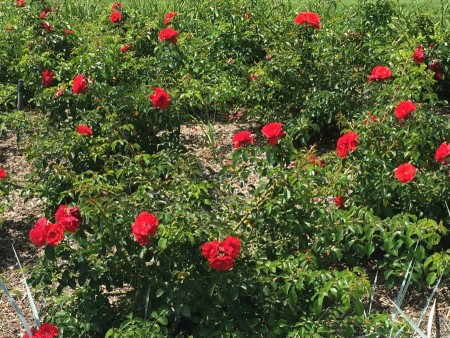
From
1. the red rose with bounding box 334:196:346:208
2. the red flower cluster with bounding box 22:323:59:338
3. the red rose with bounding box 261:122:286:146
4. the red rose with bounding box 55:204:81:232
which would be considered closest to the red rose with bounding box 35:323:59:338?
the red flower cluster with bounding box 22:323:59:338

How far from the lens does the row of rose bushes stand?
10.9 feet

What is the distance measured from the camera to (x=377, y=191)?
4.02 m

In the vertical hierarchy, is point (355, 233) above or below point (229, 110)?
above

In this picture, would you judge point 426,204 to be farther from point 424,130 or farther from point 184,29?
point 184,29

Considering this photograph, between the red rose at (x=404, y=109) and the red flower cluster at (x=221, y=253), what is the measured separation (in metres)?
1.40

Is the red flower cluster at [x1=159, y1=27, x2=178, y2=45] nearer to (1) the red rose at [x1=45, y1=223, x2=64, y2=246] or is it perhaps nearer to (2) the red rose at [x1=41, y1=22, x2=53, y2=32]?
(2) the red rose at [x1=41, y1=22, x2=53, y2=32]

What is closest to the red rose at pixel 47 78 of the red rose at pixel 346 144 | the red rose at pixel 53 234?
the red rose at pixel 346 144

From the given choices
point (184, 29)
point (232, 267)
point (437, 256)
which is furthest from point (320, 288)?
point (184, 29)

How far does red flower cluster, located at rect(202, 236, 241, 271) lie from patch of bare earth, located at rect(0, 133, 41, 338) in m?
1.00

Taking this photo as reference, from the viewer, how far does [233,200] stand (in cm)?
380

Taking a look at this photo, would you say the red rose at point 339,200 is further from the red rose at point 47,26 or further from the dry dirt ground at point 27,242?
the red rose at point 47,26

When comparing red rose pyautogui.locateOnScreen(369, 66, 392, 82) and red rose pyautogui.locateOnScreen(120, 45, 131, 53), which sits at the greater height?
red rose pyautogui.locateOnScreen(369, 66, 392, 82)

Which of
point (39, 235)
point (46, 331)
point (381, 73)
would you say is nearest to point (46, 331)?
point (46, 331)

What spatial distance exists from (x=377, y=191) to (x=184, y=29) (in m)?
3.14
